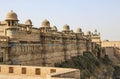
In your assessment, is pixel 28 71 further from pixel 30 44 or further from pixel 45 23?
pixel 45 23

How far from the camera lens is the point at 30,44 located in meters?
23.2

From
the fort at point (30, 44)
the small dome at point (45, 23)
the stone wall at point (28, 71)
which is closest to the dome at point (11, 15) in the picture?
the fort at point (30, 44)

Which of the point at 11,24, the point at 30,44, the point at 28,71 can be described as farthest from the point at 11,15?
the point at 28,71

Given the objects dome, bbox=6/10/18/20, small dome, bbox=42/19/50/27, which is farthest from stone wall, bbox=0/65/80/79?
small dome, bbox=42/19/50/27

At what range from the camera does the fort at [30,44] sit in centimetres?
1973

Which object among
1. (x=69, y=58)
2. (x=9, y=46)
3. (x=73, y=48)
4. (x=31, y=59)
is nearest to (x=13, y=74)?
(x=9, y=46)

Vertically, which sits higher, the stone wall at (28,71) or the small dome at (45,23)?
the small dome at (45,23)

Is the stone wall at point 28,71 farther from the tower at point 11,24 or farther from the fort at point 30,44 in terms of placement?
the tower at point 11,24

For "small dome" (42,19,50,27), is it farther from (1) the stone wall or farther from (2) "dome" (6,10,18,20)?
(1) the stone wall

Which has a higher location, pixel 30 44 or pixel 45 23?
pixel 45 23

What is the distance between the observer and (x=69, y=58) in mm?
36594

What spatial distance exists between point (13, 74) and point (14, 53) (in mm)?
A: 6592

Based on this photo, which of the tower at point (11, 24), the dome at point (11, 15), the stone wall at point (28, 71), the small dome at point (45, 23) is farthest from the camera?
the small dome at point (45, 23)

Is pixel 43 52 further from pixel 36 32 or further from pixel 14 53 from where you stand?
pixel 14 53
